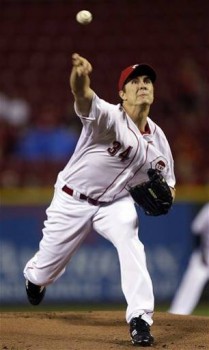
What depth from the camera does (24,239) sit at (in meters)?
9.52

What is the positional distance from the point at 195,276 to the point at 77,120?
268cm

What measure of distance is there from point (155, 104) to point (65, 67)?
4.71 ft

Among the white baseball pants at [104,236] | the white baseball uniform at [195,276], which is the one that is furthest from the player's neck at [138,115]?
the white baseball uniform at [195,276]

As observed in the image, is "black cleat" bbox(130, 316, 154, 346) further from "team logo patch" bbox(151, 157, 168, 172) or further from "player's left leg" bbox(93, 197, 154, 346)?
"team logo patch" bbox(151, 157, 168, 172)

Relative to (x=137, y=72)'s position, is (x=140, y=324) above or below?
below

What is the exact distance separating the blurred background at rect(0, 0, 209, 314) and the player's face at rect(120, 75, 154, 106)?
4.36m

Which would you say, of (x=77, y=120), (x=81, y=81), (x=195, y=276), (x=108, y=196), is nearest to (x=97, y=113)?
(x=81, y=81)

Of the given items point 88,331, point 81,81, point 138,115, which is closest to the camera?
point 81,81

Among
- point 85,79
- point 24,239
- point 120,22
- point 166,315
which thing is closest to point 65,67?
point 120,22

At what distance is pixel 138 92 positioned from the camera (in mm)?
5207

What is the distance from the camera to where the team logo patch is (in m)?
5.29

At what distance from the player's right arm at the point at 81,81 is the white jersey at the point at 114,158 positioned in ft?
0.61

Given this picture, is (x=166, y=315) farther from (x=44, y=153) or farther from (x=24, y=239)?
(x=44, y=153)

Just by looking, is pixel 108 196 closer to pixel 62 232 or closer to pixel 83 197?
pixel 83 197
